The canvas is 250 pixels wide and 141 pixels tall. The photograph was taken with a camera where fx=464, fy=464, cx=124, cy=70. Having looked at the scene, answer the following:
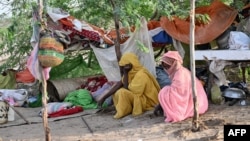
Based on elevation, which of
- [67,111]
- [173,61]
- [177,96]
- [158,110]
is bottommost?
[67,111]

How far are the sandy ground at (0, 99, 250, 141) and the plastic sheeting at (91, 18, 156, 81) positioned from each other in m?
1.00

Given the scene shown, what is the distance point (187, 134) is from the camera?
5.59 m

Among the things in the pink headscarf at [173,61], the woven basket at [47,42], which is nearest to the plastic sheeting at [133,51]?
the pink headscarf at [173,61]

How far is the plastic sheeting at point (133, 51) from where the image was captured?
7.69 m

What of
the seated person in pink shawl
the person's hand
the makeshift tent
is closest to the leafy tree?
the makeshift tent

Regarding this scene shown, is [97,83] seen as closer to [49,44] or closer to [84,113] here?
[84,113]

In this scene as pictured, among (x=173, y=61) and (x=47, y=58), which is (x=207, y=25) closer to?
(x=173, y=61)

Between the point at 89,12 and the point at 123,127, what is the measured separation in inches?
111

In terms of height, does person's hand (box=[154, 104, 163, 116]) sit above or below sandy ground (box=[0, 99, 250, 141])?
above

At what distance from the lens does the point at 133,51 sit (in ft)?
26.2

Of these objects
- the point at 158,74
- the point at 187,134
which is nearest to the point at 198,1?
the point at 158,74

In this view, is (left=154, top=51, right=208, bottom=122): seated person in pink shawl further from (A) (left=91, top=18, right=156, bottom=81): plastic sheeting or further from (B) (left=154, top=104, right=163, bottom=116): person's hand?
(A) (left=91, top=18, right=156, bottom=81): plastic sheeting

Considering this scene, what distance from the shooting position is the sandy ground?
565 cm

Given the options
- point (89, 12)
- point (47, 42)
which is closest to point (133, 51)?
point (89, 12)
